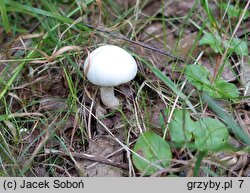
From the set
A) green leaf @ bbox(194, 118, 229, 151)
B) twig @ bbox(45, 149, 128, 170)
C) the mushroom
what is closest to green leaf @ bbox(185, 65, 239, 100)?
green leaf @ bbox(194, 118, 229, 151)

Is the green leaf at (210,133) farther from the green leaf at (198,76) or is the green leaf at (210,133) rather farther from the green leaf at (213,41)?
the green leaf at (213,41)

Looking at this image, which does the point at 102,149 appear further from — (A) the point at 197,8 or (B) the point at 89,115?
(A) the point at 197,8

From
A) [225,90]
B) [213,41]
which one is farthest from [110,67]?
[213,41]

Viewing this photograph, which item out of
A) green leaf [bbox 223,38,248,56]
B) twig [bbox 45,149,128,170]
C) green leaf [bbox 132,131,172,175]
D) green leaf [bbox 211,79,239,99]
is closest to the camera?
green leaf [bbox 132,131,172,175]

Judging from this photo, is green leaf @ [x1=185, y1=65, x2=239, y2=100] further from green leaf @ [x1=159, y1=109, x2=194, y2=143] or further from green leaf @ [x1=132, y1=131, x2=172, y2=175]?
green leaf @ [x1=132, y1=131, x2=172, y2=175]

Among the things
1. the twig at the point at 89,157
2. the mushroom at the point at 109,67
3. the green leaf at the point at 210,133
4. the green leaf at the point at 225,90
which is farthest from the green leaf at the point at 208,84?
the twig at the point at 89,157

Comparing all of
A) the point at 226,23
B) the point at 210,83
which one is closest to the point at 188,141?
the point at 210,83
